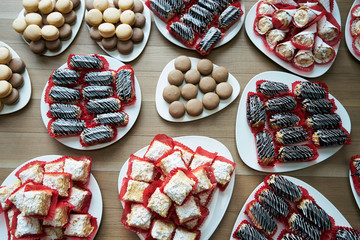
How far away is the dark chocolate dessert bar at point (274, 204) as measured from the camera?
2215mm

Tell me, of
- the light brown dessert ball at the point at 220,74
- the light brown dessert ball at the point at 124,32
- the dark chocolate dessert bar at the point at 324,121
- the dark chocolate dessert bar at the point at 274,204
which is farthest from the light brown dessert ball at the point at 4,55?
the dark chocolate dessert bar at the point at 324,121

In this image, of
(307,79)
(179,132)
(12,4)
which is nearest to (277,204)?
(179,132)

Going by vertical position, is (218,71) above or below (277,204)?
above

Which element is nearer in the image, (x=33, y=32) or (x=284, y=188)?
(x=284, y=188)

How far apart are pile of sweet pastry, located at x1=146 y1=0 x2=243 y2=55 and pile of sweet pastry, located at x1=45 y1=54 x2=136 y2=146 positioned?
0.58m

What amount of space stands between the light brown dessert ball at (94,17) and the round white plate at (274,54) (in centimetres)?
136

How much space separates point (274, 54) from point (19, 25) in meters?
2.35

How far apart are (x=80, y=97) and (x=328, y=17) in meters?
2.36

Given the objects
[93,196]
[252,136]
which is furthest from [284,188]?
[93,196]

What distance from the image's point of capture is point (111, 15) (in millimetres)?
2559

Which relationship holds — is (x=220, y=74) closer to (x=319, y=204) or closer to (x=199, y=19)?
(x=199, y=19)

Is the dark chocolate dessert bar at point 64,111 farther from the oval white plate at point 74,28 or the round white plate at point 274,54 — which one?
the round white plate at point 274,54

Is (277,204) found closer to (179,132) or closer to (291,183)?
(291,183)

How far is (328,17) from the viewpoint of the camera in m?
2.56
